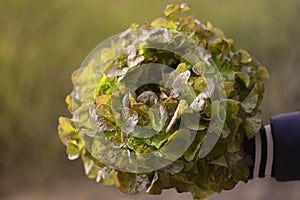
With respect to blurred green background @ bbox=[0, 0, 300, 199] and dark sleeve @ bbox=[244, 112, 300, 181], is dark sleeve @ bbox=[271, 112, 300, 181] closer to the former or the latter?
dark sleeve @ bbox=[244, 112, 300, 181]

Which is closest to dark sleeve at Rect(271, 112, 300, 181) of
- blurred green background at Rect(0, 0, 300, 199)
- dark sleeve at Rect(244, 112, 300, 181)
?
dark sleeve at Rect(244, 112, 300, 181)

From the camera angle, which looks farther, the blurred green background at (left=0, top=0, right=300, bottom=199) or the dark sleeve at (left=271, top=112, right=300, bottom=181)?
the blurred green background at (left=0, top=0, right=300, bottom=199)

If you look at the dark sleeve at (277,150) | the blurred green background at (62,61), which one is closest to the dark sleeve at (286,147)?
the dark sleeve at (277,150)

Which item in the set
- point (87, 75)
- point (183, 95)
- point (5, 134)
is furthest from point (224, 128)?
point (5, 134)

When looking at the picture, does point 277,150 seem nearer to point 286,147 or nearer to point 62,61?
point 286,147

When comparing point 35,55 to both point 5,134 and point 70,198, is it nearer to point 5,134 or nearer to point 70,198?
point 5,134

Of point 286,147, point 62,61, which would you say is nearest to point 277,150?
point 286,147
